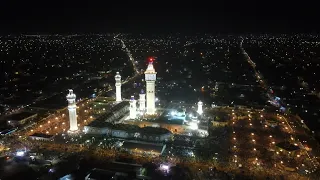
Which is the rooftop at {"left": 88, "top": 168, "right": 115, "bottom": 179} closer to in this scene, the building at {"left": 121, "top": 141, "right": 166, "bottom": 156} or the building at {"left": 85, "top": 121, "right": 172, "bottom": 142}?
the building at {"left": 121, "top": 141, "right": 166, "bottom": 156}

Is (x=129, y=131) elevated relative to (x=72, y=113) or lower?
lower

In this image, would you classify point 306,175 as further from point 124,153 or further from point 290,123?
point 124,153

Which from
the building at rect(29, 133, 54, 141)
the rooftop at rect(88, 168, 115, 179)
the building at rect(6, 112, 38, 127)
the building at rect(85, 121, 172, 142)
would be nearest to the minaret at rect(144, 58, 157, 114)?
the building at rect(85, 121, 172, 142)

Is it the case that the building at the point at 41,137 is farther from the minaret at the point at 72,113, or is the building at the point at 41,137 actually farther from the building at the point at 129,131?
the building at the point at 129,131

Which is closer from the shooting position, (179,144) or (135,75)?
(179,144)

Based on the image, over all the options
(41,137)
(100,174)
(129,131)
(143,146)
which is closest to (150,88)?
(129,131)

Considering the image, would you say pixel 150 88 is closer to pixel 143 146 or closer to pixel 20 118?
pixel 143 146

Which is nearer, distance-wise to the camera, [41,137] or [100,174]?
[100,174]

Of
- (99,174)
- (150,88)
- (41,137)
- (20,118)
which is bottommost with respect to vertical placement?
(99,174)

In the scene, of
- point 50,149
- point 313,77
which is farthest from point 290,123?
point 313,77
